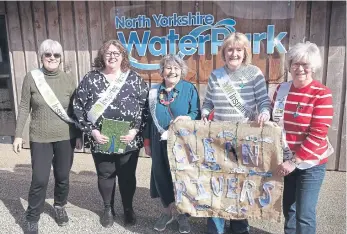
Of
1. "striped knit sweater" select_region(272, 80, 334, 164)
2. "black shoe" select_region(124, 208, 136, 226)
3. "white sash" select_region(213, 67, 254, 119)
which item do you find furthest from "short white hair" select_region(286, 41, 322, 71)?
"black shoe" select_region(124, 208, 136, 226)

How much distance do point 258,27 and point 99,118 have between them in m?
2.42

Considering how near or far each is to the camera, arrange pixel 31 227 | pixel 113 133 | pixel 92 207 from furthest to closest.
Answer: pixel 92 207 → pixel 31 227 → pixel 113 133

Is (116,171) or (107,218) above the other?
(116,171)

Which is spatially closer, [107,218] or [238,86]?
[238,86]

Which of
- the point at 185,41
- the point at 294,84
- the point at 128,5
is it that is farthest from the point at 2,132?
the point at 294,84

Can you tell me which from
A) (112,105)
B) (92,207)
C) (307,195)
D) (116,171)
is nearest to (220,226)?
(307,195)

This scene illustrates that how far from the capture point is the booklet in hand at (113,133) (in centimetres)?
301

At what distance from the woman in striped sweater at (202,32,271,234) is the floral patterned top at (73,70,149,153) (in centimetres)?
66

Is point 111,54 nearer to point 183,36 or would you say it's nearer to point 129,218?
point 129,218

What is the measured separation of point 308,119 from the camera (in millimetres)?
2314

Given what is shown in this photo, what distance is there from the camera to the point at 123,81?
304 centimetres

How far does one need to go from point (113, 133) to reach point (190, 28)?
2120 mm

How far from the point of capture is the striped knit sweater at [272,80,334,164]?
2266 millimetres

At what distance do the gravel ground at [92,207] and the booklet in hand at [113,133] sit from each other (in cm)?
79
